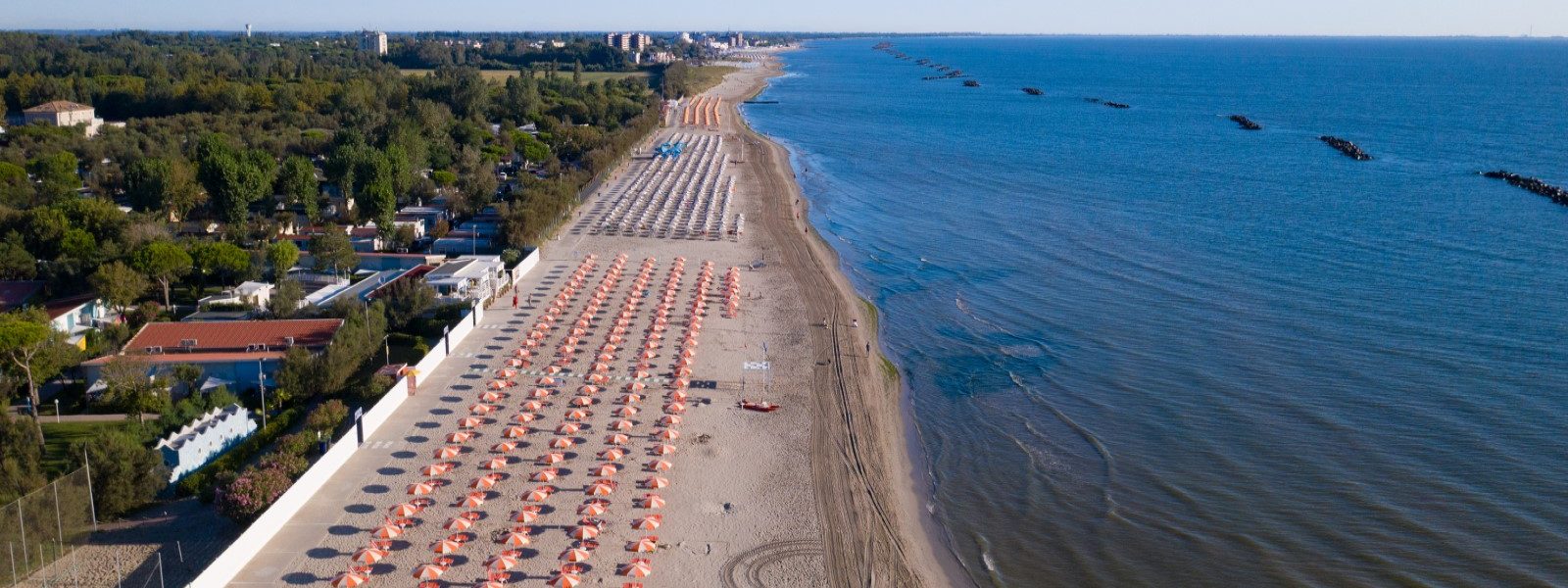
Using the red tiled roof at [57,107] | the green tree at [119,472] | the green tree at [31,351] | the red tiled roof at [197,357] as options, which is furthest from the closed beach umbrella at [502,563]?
the red tiled roof at [57,107]

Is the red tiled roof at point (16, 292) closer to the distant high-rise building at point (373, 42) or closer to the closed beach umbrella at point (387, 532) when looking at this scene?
the closed beach umbrella at point (387, 532)

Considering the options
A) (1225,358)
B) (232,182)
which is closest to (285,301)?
(232,182)

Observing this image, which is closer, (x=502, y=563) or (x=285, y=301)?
(x=502, y=563)

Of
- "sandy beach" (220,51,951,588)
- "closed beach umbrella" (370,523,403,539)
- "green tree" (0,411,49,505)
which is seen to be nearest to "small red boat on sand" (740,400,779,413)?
"sandy beach" (220,51,951,588)

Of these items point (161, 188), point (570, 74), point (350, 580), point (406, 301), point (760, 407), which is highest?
point (570, 74)

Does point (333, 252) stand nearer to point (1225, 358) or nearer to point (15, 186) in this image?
point (15, 186)

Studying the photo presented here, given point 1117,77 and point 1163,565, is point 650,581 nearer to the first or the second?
point 1163,565
